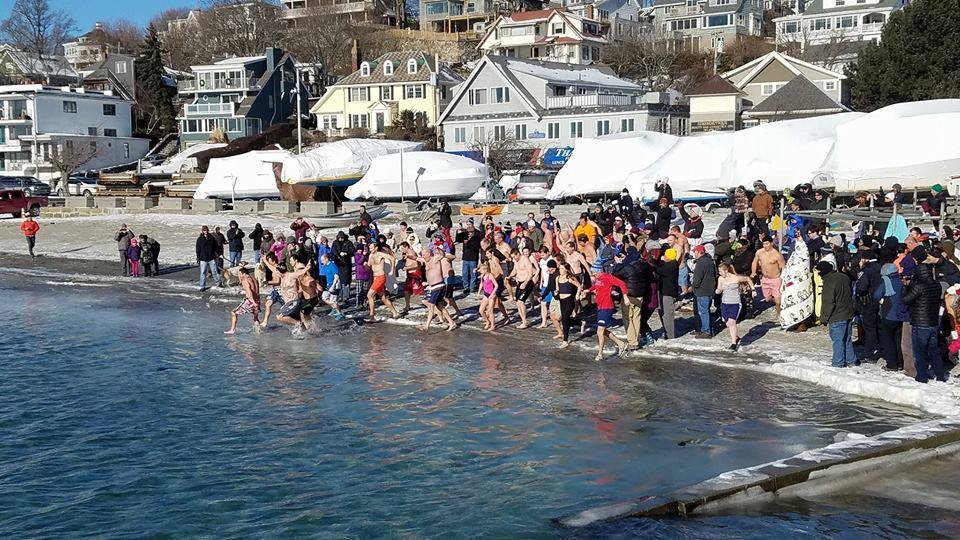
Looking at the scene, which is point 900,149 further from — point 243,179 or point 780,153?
point 243,179

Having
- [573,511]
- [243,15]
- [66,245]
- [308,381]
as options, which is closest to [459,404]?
[308,381]

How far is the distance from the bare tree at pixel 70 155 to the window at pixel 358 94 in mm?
20524

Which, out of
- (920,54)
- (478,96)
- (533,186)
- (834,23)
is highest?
(834,23)

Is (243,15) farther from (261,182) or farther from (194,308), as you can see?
(194,308)

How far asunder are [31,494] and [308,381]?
5.70 meters

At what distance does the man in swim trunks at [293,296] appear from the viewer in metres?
20.3

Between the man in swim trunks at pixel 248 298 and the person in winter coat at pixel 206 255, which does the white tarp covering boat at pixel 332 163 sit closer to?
the person in winter coat at pixel 206 255

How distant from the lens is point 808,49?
80.0 meters

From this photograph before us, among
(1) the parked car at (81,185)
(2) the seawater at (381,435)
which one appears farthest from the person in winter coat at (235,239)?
(1) the parked car at (81,185)

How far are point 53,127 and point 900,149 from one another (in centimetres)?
7390

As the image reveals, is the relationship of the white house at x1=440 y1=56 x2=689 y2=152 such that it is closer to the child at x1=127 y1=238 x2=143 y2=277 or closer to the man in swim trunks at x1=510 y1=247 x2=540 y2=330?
the child at x1=127 y1=238 x2=143 y2=277

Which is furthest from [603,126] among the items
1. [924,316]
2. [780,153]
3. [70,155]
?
[924,316]

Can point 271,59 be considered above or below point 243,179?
above

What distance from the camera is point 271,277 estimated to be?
22828 millimetres
